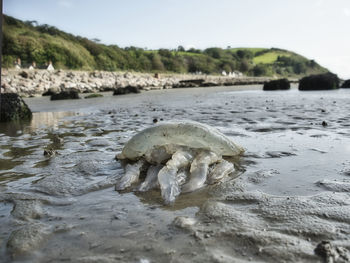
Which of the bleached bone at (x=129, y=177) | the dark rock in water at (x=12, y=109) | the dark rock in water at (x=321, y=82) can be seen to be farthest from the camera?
the dark rock in water at (x=321, y=82)

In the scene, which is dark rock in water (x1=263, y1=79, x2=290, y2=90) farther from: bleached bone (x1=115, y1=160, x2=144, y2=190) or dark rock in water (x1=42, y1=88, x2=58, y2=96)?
bleached bone (x1=115, y1=160, x2=144, y2=190)

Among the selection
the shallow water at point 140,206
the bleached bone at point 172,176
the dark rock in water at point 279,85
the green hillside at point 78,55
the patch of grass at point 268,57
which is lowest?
the shallow water at point 140,206

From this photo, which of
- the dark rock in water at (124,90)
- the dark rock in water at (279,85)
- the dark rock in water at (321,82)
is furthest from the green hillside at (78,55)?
the dark rock in water at (321,82)

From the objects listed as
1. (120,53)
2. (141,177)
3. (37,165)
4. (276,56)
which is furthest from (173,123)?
(276,56)

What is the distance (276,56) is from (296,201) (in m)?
169

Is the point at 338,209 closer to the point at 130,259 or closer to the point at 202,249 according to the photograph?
the point at 202,249

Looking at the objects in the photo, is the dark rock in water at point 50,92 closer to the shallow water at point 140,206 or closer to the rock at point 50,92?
the rock at point 50,92

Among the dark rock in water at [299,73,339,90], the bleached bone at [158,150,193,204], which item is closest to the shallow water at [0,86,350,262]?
the bleached bone at [158,150,193,204]

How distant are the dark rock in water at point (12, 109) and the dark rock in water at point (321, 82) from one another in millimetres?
21260

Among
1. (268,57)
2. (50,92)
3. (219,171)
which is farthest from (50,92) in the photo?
(268,57)

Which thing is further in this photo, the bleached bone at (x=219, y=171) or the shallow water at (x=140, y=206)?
the bleached bone at (x=219, y=171)

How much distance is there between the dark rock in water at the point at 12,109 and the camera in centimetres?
725

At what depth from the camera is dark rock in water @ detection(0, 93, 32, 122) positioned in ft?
23.8

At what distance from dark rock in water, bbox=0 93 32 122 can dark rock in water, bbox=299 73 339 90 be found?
21260mm
